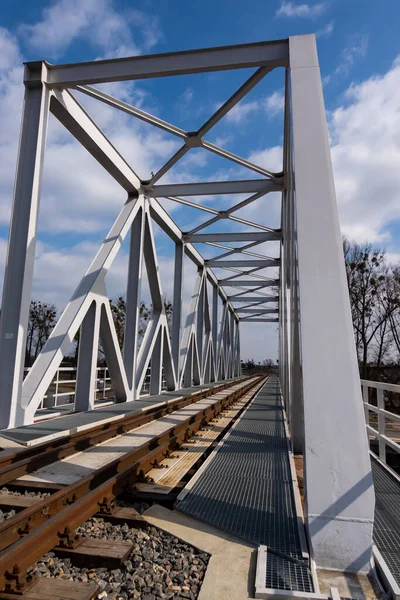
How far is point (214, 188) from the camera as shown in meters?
11.6

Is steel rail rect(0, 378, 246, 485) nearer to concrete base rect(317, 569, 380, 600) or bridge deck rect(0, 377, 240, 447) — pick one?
bridge deck rect(0, 377, 240, 447)

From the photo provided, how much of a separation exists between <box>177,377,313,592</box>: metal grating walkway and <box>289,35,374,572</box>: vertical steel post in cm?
28

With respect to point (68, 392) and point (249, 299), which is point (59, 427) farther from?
point (249, 299)

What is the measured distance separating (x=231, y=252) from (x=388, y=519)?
15043 millimetres

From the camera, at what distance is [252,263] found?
63.6 feet

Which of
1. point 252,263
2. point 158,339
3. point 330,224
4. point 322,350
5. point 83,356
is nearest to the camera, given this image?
point 322,350

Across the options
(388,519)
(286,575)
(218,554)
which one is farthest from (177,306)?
(286,575)

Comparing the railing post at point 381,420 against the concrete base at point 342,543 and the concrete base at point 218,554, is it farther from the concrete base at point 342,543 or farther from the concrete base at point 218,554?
the concrete base at point 218,554

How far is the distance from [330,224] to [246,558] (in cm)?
262

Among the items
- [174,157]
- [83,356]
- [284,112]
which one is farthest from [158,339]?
[284,112]

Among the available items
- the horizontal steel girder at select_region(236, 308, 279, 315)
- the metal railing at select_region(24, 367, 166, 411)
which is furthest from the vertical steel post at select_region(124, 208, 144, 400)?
the horizontal steel girder at select_region(236, 308, 279, 315)

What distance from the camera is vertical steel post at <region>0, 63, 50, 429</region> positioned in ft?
21.1

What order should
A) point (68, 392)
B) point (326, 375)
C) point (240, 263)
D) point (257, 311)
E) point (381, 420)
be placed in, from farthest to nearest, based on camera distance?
1. point (257, 311)
2. point (240, 263)
3. point (68, 392)
4. point (381, 420)
5. point (326, 375)

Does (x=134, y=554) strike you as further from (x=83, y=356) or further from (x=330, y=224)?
(x=83, y=356)
